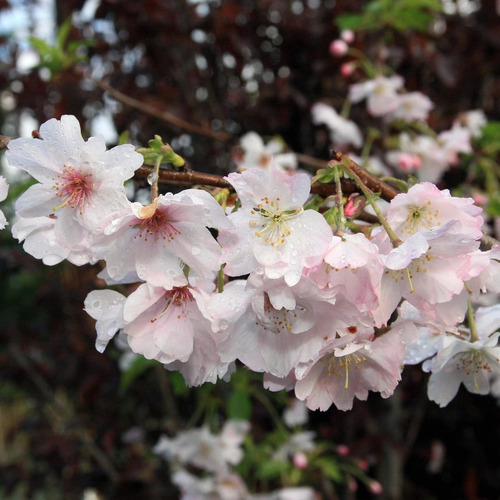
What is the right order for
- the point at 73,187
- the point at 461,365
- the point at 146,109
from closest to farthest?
the point at 73,187 < the point at 461,365 < the point at 146,109

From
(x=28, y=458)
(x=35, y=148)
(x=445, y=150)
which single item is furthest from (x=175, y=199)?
(x=28, y=458)

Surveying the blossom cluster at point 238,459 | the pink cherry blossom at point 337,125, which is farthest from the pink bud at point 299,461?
the pink cherry blossom at point 337,125

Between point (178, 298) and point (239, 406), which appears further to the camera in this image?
point (239, 406)

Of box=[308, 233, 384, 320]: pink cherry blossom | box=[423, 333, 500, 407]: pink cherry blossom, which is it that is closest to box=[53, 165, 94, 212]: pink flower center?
box=[308, 233, 384, 320]: pink cherry blossom

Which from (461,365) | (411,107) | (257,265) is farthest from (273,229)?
(411,107)

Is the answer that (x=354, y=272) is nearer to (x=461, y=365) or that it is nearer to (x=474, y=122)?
(x=461, y=365)

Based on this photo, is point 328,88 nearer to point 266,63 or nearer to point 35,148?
point 266,63
